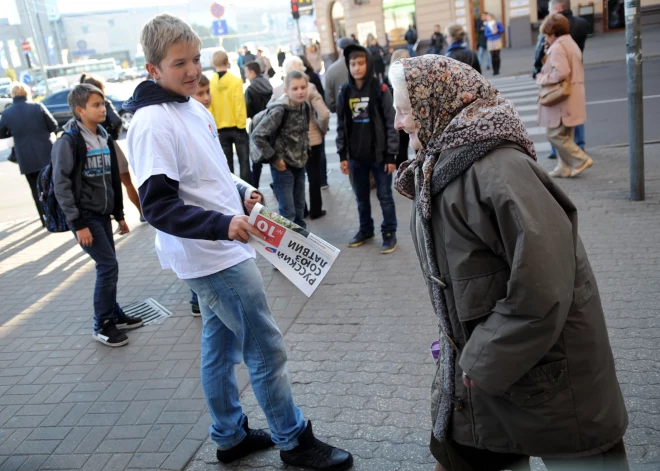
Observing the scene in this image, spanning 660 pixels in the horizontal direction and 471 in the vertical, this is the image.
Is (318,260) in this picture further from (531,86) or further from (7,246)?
(531,86)

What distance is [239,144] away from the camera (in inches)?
331

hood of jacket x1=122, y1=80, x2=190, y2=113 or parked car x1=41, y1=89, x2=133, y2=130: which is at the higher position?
hood of jacket x1=122, y1=80, x2=190, y2=113

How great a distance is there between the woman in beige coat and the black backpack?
Result: 5.44m

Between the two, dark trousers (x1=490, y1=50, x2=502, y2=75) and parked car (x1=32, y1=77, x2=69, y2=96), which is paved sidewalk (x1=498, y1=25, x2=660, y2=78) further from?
parked car (x1=32, y1=77, x2=69, y2=96)

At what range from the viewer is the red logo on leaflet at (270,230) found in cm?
→ 265

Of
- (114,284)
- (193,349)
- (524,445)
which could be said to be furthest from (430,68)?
(114,284)

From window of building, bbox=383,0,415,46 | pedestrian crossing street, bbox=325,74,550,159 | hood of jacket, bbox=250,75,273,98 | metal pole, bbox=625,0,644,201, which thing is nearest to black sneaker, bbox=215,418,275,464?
metal pole, bbox=625,0,644,201

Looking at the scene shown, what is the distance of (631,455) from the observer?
2.99 metres

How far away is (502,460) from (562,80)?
20.7 feet

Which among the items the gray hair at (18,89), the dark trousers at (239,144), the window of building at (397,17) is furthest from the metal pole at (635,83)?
the window of building at (397,17)

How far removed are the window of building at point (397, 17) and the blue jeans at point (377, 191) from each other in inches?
1078

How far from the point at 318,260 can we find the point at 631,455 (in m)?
1.68

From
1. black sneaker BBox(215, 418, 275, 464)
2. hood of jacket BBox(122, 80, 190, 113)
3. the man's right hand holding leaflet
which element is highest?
hood of jacket BBox(122, 80, 190, 113)

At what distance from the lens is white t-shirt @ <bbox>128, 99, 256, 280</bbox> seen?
262cm
